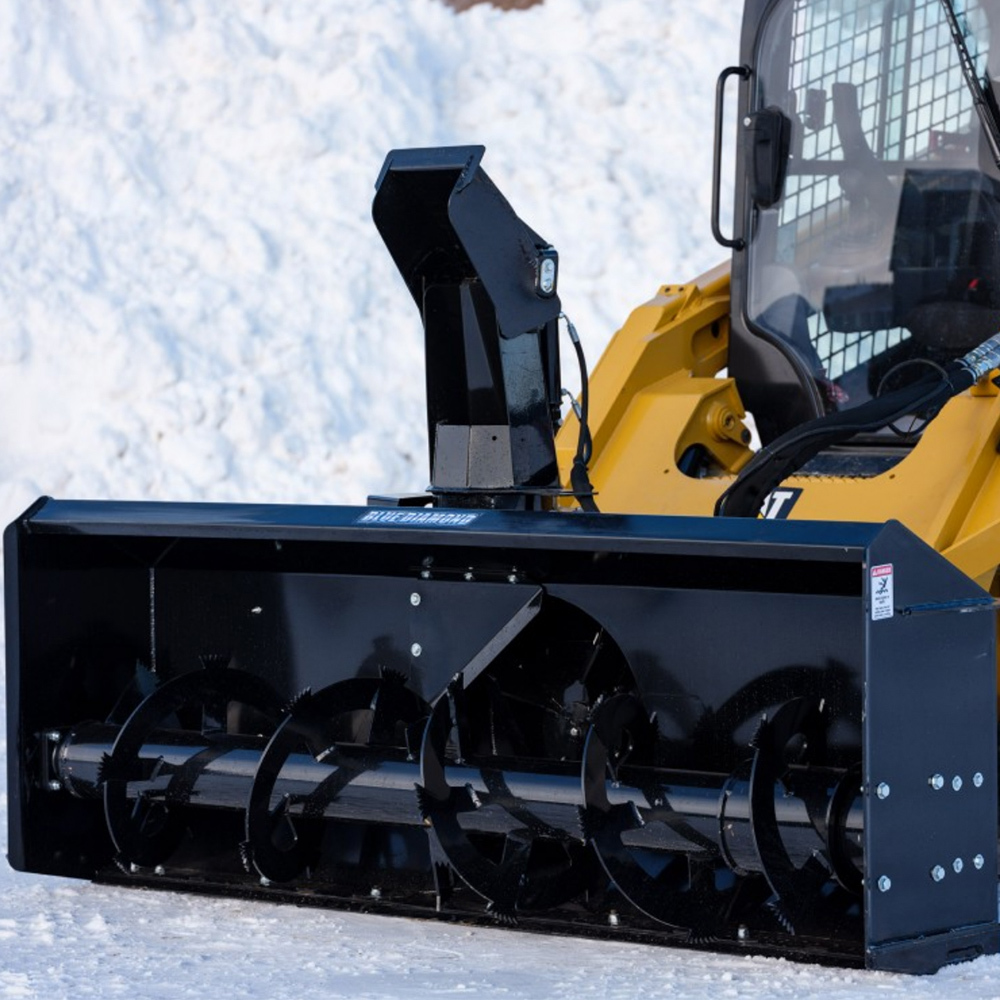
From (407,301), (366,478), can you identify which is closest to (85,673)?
(366,478)

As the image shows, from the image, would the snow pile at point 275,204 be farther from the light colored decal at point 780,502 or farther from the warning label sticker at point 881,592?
the warning label sticker at point 881,592

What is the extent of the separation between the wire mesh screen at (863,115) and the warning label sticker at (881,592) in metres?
1.88

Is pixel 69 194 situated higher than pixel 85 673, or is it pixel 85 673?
pixel 69 194

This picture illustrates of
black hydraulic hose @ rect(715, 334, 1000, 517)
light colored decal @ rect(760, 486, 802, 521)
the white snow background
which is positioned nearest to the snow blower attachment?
black hydraulic hose @ rect(715, 334, 1000, 517)

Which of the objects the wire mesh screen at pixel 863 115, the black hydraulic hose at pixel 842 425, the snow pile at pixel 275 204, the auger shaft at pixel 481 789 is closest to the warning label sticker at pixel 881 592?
the auger shaft at pixel 481 789

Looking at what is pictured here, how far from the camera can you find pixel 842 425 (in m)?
5.09

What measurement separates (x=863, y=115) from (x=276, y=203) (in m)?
6.86

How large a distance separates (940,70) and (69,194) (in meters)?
7.36

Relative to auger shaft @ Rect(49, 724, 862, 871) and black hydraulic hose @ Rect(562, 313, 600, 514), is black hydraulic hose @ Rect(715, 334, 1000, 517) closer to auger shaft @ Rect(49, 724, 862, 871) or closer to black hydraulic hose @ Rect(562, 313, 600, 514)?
black hydraulic hose @ Rect(562, 313, 600, 514)

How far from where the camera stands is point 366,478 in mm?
10758

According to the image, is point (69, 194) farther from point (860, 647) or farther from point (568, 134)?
point (860, 647)

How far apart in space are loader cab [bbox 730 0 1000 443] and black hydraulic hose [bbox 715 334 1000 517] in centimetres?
45

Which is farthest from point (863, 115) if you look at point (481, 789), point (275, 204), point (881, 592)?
point (275, 204)

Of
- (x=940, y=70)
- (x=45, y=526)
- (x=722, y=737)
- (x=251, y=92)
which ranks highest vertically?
(x=251, y=92)
